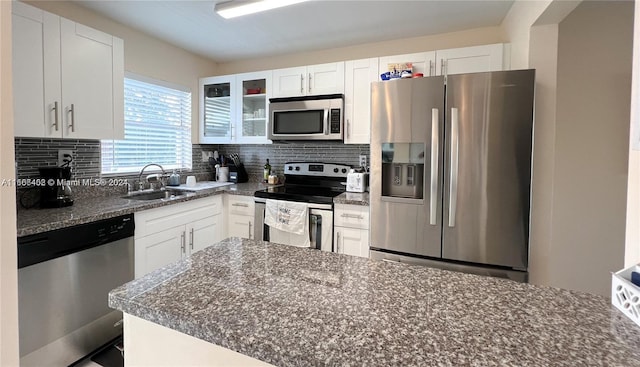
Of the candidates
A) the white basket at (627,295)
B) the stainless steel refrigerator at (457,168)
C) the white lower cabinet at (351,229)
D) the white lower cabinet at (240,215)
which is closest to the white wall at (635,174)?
the white basket at (627,295)

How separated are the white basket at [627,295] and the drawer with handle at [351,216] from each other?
66.4 inches

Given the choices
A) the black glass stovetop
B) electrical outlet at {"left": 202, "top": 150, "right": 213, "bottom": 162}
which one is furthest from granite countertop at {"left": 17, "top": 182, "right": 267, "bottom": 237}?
electrical outlet at {"left": 202, "top": 150, "right": 213, "bottom": 162}

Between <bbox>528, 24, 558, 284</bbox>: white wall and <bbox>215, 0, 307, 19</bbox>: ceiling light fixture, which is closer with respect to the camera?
<bbox>528, 24, 558, 284</bbox>: white wall

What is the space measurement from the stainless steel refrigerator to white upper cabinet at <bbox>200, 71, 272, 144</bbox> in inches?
62.2

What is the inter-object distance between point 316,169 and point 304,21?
1433 mm

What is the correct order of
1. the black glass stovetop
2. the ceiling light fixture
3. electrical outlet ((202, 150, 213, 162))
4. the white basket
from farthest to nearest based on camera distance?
electrical outlet ((202, 150, 213, 162))
the black glass stovetop
the ceiling light fixture
the white basket

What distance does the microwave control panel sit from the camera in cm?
278

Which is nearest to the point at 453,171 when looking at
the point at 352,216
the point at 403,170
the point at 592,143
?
the point at 403,170

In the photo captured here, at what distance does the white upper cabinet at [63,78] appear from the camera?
1.69 meters

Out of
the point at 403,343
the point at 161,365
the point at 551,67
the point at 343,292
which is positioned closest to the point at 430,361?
the point at 403,343

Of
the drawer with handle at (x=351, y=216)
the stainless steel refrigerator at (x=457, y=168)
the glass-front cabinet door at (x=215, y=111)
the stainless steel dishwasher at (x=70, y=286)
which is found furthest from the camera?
the glass-front cabinet door at (x=215, y=111)

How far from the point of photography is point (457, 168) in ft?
6.08

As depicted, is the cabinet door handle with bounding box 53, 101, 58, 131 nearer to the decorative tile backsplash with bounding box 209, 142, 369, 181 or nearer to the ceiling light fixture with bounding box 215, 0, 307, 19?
the ceiling light fixture with bounding box 215, 0, 307, 19

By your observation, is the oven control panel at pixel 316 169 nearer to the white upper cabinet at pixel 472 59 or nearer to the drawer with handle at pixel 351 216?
the drawer with handle at pixel 351 216
